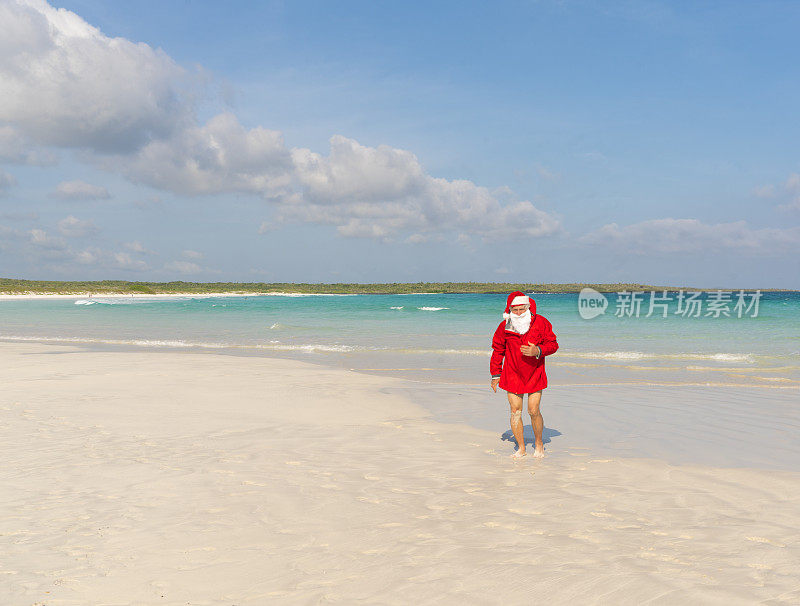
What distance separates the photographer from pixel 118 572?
3781 millimetres

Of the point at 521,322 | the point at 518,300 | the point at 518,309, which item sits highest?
the point at 518,300

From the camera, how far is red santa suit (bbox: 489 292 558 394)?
21.5 feet

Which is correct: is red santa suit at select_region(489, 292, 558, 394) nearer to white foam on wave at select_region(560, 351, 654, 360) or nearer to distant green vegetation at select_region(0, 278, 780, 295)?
white foam on wave at select_region(560, 351, 654, 360)

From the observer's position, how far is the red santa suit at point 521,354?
21.5 feet

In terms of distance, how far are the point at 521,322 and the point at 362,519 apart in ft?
10.0

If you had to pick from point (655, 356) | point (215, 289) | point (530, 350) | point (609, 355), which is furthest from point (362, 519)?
point (215, 289)

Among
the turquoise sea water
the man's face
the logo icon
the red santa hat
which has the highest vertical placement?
the red santa hat

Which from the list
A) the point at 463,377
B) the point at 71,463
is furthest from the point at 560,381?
the point at 71,463

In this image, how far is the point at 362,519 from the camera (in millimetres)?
4758

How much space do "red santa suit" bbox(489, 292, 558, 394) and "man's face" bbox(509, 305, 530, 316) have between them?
6 cm

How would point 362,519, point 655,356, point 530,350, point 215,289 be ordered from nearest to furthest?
point 362,519 < point 530,350 < point 655,356 < point 215,289

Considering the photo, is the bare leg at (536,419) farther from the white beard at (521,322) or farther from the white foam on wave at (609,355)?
the white foam on wave at (609,355)

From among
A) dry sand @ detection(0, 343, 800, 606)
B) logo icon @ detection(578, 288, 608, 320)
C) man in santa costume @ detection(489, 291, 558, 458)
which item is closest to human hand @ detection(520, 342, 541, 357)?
man in santa costume @ detection(489, 291, 558, 458)

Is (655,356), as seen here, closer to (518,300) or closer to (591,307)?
(518,300)
